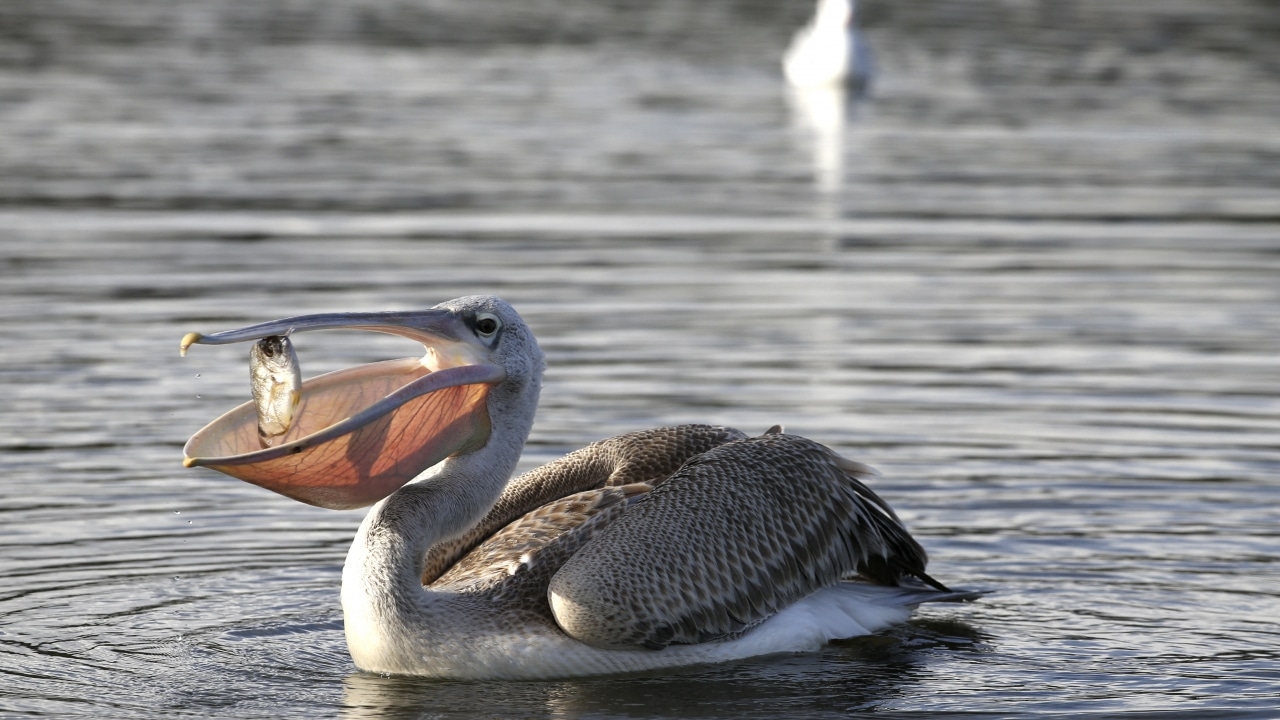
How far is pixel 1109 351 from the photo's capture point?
1068 centimetres

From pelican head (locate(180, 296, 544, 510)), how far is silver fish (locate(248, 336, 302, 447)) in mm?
51

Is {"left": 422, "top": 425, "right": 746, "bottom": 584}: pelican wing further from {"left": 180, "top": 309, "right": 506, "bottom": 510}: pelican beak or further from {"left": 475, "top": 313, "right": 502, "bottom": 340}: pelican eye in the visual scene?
{"left": 475, "top": 313, "right": 502, "bottom": 340}: pelican eye

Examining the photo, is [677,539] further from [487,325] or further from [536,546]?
[487,325]

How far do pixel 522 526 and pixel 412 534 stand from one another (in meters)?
0.60

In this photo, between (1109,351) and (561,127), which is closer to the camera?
(1109,351)

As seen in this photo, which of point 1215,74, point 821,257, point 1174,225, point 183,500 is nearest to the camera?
point 183,500

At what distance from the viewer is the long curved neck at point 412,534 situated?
5984 millimetres

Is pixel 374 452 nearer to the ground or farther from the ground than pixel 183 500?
farther from the ground

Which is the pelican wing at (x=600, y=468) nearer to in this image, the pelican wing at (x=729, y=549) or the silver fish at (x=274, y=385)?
the pelican wing at (x=729, y=549)

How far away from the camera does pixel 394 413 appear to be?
6.00 meters

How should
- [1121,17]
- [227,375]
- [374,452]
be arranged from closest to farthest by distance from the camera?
[374,452], [227,375], [1121,17]

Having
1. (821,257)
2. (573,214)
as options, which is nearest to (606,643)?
(821,257)

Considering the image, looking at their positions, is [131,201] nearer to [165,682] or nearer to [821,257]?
[821,257]

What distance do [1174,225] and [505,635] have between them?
30.4 feet
